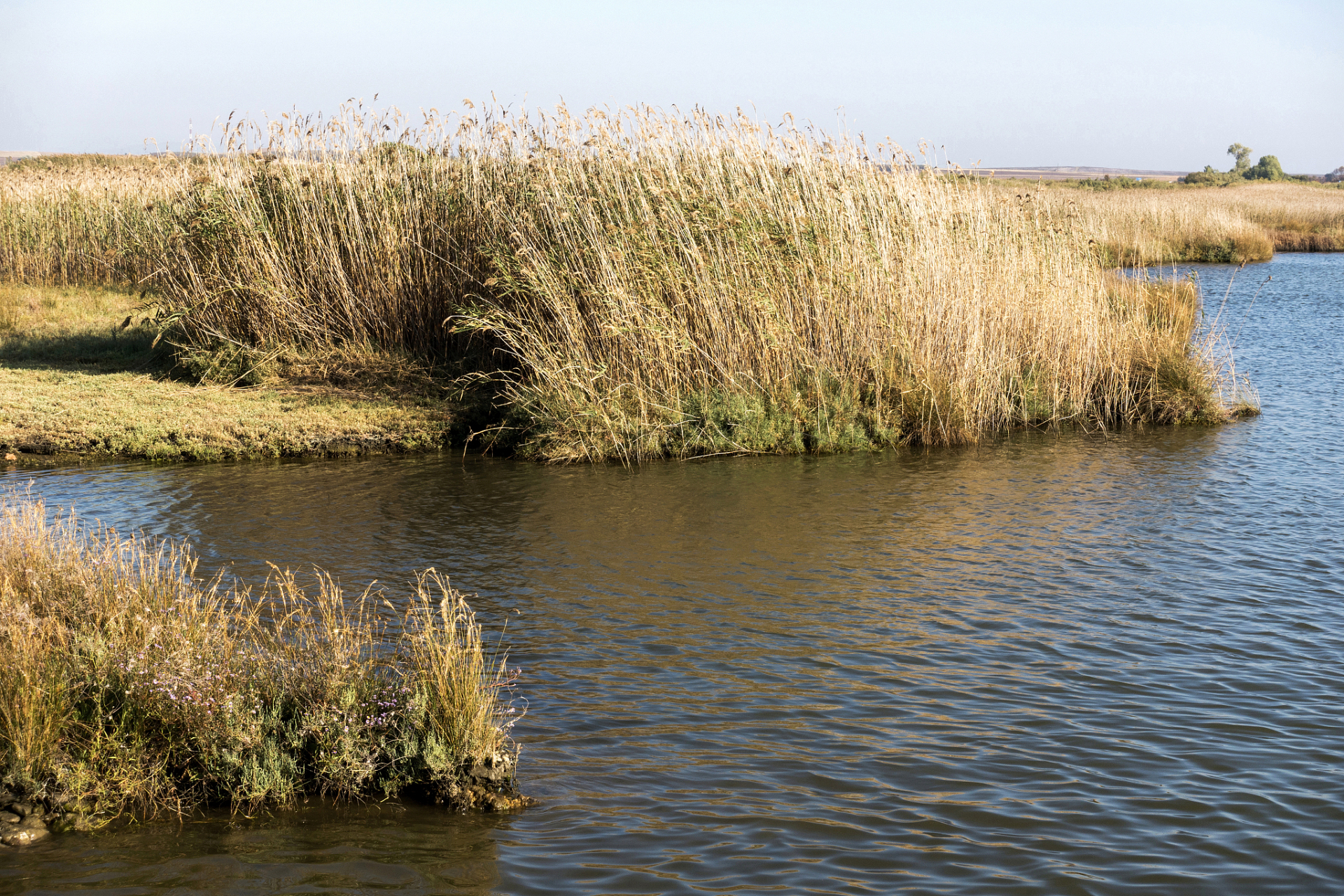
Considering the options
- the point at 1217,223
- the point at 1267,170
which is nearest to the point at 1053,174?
the point at 1217,223

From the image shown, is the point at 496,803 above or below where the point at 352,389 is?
below

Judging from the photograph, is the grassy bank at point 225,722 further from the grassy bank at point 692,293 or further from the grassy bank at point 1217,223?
the grassy bank at point 1217,223

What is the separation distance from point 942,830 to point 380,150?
11489mm

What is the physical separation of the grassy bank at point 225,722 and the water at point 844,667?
0.56 ft

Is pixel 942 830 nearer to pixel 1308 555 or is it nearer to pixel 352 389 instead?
pixel 1308 555

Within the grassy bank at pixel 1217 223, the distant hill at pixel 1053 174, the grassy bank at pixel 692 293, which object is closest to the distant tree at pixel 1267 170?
the distant hill at pixel 1053 174

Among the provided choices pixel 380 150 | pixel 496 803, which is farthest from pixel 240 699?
pixel 380 150

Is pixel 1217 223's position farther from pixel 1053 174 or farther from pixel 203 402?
pixel 203 402

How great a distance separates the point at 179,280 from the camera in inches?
553

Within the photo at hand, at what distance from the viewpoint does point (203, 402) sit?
12578 millimetres

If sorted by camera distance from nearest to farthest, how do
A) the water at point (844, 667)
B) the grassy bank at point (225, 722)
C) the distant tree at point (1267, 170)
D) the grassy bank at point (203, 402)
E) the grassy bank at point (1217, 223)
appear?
1. the water at point (844, 667)
2. the grassy bank at point (225, 722)
3. the grassy bank at point (203, 402)
4. the grassy bank at point (1217, 223)
5. the distant tree at point (1267, 170)

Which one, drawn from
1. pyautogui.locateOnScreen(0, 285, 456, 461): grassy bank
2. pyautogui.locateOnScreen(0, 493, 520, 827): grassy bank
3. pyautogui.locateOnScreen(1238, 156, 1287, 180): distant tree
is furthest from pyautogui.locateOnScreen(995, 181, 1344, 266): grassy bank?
pyautogui.locateOnScreen(1238, 156, 1287, 180): distant tree

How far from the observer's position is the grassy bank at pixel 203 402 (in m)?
11.4

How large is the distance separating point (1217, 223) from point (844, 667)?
34460mm
